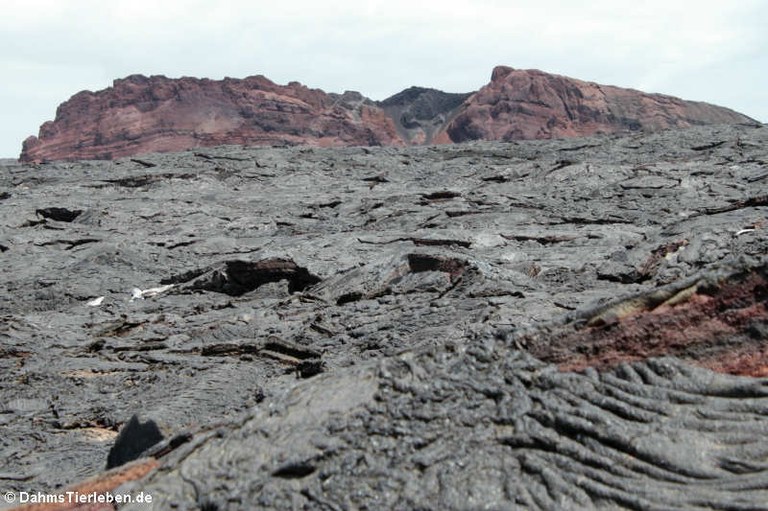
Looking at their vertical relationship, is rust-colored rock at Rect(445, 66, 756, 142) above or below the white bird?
above

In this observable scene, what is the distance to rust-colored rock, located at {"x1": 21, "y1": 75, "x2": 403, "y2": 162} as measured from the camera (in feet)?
201

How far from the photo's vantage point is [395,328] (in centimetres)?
874

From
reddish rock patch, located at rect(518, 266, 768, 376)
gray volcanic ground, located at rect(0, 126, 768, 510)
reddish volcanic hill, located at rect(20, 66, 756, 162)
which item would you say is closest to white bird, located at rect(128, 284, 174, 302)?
gray volcanic ground, located at rect(0, 126, 768, 510)

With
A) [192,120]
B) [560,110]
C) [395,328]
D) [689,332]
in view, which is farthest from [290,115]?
[689,332]

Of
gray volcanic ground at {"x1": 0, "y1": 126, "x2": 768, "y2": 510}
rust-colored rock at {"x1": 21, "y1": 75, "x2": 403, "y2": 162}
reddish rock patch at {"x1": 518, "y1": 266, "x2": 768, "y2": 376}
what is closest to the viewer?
gray volcanic ground at {"x1": 0, "y1": 126, "x2": 768, "y2": 510}

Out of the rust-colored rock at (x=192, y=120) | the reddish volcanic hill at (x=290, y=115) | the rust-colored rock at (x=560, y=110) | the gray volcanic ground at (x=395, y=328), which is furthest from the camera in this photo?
the rust-colored rock at (x=192, y=120)

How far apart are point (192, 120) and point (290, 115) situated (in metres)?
7.20

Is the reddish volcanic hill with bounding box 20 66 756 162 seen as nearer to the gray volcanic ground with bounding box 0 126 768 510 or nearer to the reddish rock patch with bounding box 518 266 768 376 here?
the gray volcanic ground with bounding box 0 126 768 510

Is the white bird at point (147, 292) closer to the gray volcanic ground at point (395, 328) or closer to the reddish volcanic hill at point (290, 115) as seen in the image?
the gray volcanic ground at point (395, 328)

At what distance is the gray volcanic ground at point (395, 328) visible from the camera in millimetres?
3457

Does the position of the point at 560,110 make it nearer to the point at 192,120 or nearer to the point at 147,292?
the point at 192,120

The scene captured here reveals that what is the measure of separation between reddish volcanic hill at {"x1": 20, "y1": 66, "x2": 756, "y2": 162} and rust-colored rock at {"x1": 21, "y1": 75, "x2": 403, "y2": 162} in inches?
2.9

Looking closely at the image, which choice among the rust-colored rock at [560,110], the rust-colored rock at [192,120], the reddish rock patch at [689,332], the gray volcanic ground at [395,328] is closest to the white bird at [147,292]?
the gray volcanic ground at [395,328]

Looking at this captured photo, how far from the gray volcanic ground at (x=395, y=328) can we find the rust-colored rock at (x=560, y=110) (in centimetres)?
3509
